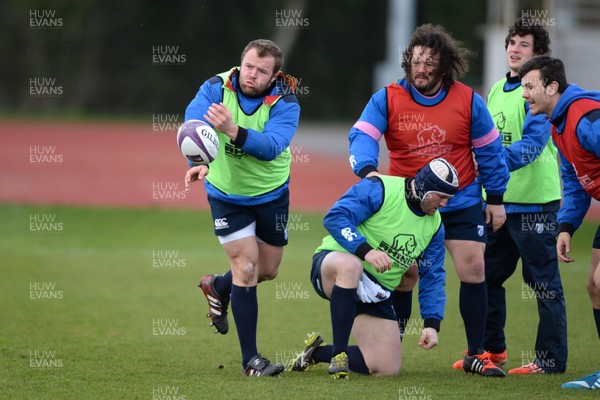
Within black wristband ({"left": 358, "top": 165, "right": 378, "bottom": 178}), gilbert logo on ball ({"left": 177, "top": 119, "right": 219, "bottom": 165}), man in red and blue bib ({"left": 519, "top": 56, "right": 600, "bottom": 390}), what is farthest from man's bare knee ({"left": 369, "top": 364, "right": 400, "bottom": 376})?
gilbert logo on ball ({"left": 177, "top": 119, "right": 219, "bottom": 165})

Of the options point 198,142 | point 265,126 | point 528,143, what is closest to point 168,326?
point 265,126

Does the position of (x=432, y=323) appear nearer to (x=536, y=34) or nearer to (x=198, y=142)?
(x=198, y=142)

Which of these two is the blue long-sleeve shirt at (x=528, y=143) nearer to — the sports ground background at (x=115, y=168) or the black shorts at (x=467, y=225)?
the black shorts at (x=467, y=225)

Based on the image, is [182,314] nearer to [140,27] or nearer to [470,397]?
[470,397]

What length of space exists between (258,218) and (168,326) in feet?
7.46

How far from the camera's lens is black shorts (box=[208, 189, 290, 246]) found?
6719mm

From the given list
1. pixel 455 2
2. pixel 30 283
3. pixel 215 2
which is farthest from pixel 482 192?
pixel 455 2

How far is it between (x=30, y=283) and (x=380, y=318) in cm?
540

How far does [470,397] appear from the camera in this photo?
585 centimetres

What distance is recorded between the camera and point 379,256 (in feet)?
19.7

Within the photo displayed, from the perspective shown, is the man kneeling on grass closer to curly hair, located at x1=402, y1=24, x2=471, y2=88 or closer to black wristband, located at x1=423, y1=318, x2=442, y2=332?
black wristband, located at x1=423, y1=318, x2=442, y2=332

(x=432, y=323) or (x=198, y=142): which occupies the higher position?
(x=198, y=142)

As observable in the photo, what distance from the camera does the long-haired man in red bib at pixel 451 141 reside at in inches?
258

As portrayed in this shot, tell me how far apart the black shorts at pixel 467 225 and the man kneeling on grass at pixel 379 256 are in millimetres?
166
